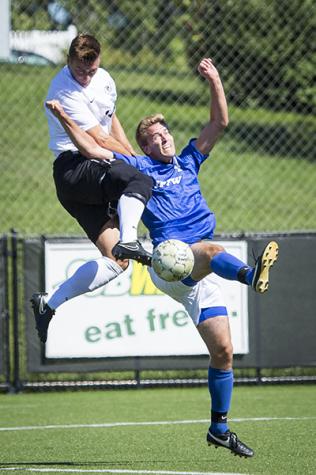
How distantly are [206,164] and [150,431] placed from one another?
777cm

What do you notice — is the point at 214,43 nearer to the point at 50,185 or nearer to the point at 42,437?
the point at 50,185

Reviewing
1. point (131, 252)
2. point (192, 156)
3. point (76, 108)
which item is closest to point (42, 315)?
point (131, 252)

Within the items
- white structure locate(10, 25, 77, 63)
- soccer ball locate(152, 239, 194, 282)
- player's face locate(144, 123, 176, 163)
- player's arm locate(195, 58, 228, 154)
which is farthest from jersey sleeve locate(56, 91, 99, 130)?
white structure locate(10, 25, 77, 63)

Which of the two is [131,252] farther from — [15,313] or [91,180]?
[15,313]

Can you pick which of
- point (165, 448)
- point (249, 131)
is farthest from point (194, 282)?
point (249, 131)

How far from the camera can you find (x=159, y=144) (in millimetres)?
7434

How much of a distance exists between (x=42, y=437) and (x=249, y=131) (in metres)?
8.03

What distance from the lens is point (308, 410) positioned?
388 inches

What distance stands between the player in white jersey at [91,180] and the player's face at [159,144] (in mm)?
239

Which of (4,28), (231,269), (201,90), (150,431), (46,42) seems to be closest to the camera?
(231,269)

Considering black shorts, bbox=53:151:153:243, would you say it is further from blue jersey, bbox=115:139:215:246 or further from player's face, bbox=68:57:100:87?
player's face, bbox=68:57:100:87

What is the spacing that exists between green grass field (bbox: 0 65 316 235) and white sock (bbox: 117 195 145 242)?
734cm

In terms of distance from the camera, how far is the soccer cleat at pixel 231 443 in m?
7.06

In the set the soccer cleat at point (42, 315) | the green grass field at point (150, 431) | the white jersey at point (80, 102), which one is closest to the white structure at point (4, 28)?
the green grass field at point (150, 431)
